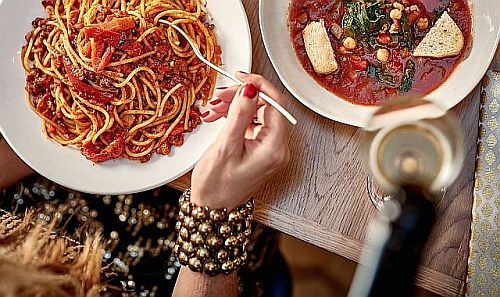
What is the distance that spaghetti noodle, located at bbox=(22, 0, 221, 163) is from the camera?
1.71 metres

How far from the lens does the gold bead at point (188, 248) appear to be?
1.50 meters

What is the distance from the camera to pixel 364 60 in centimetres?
177

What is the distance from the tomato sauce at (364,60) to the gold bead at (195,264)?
60 cm

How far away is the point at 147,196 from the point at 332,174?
518 mm

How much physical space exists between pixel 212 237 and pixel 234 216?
0.07 meters

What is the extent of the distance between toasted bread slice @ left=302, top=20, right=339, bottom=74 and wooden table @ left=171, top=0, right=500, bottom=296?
A: 0.12 metres

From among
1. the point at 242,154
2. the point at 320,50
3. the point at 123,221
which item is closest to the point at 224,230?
the point at 242,154

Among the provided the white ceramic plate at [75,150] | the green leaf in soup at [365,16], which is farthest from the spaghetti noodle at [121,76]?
the green leaf in soup at [365,16]

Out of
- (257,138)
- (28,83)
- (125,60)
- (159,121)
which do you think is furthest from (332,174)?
(28,83)

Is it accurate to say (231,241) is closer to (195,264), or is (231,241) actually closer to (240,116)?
(195,264)

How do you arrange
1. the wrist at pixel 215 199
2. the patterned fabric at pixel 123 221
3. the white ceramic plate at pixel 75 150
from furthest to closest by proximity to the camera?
the patterned fabric at pixel 123 221 < the white ceramic plate at pixel 75 150 < the wrist at pixel 215 199

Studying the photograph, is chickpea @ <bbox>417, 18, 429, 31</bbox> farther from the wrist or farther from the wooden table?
the wrist

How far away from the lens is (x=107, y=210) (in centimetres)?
183

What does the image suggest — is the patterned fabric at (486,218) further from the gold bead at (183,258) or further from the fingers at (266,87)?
the gold bead at (183,258)
